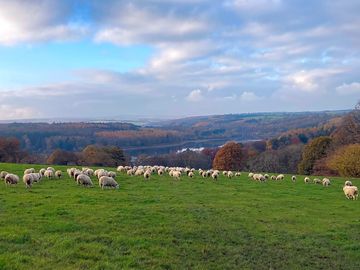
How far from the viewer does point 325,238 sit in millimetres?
16172

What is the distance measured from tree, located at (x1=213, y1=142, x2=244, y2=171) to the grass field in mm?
50991

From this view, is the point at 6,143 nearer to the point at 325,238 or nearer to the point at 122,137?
the point at 325,238

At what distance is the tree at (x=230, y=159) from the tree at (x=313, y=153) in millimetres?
11610

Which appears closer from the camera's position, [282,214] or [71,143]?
[282,214]

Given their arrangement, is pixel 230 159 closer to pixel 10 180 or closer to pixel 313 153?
pixel 313 153

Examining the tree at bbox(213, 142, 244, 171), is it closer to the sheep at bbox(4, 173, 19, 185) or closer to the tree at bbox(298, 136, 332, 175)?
the tree at bbox(298, 136, 332, 175)

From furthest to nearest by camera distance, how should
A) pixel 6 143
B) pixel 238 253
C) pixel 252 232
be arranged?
pixel 6 143
pixel 252 232
pixel 238 253

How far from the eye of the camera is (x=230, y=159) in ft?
250

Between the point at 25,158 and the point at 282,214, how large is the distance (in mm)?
65109

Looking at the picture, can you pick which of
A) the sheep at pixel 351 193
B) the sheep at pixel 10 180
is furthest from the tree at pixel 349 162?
the sheep at pixel 10 180

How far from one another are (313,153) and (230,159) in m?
15.0

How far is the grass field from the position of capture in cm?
1151

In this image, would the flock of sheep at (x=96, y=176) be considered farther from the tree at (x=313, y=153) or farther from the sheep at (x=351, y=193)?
the tree at (x=313, y=153)

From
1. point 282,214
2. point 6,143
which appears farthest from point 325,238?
point 6,143
